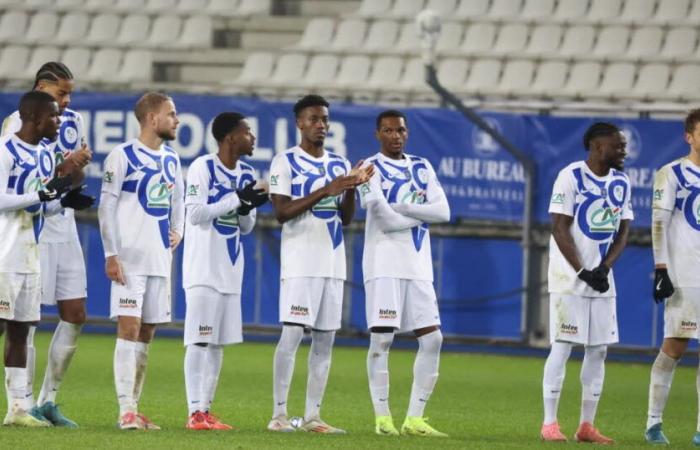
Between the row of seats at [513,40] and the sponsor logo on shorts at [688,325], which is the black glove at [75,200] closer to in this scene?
the sponsor logo on shorts at [688,325]

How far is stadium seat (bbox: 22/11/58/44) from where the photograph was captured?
2731cm

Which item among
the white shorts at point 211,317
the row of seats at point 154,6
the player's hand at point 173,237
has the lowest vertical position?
the white shorts at point 211,317

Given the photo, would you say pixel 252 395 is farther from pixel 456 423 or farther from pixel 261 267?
A: pixel 261 267

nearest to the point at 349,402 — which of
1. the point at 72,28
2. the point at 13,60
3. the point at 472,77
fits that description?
the point at 472,77

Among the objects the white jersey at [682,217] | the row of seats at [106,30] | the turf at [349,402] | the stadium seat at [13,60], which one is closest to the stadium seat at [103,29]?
the row of seats at [106,30]

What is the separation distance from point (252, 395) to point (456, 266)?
605 centimetres

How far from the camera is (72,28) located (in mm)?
27531

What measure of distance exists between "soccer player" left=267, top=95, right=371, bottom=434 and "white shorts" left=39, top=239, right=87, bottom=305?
149 cm

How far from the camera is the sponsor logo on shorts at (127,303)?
11.4m

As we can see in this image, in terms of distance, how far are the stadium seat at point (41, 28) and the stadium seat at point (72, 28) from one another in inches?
4.7

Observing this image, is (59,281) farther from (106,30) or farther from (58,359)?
(106,30)

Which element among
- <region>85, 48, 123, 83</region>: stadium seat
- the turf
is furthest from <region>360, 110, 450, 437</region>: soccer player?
<region>85, 48, 123, 83</region>: stadium seat

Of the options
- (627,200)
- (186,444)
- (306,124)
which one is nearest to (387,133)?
(306,124)

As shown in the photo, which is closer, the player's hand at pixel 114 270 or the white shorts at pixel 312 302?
the player's hand at pixel 114 270
